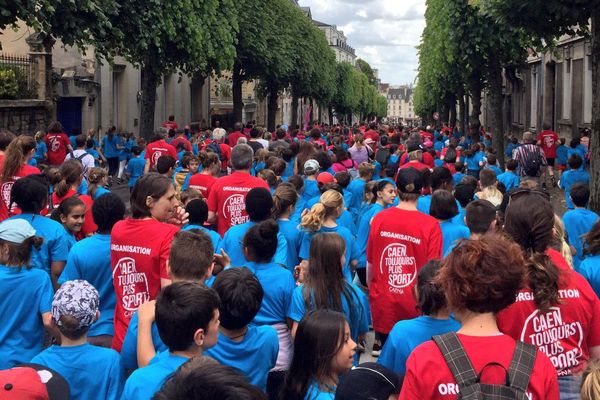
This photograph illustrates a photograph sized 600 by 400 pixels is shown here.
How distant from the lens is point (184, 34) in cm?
1958

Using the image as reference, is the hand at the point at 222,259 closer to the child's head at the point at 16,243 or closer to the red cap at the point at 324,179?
the child's head at the point at 16,243

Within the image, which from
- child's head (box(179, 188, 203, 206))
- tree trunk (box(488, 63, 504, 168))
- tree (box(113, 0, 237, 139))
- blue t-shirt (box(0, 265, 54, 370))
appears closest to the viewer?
blue t-shirt (box(0, 265, 54, 370))

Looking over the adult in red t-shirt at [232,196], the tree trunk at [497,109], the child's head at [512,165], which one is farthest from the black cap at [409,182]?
the tree trunk at [497,109]

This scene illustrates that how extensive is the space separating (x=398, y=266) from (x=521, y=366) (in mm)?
3222

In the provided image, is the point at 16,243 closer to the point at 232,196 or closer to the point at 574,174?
the point at 232,196

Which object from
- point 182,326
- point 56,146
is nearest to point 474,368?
point 182,326

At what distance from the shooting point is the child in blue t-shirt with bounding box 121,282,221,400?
131 inches

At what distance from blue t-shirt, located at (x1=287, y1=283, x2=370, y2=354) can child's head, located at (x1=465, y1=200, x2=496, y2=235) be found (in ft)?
4.48

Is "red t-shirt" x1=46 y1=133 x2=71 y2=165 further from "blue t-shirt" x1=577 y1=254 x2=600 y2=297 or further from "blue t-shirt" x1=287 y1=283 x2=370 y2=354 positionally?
"blue t-shirt" x1=577 y1=254 x2=600 y2=297

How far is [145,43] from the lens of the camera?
1741cm

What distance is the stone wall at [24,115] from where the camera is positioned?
67.6 feet

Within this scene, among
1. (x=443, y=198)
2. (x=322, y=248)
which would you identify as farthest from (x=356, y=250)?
(x=322, y=248)

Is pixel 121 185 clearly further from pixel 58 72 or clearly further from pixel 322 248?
pixel 322 248

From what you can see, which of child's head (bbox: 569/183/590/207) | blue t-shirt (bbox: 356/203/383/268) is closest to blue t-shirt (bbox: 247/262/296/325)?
blue t-shirt (bbox: 356/203/383/268)
